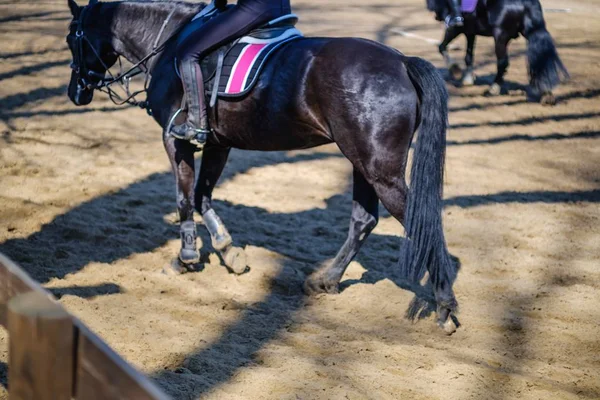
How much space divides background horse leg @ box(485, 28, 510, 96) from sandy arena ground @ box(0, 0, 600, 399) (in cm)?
62

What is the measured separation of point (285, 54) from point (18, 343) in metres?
3.23

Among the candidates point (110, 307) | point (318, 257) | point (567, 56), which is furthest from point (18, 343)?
point (567, 56)

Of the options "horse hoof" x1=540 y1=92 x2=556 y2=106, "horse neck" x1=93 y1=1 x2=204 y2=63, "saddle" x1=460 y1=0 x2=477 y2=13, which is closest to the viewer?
"horse neck" x1=93 y1=1 x2=204 y2=63

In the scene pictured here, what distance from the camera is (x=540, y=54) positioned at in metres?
10.4

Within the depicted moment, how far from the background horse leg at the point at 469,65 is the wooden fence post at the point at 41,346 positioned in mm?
10423

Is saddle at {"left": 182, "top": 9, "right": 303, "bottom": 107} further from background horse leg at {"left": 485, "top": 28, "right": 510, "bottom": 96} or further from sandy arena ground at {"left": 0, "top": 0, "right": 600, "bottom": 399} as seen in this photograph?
background horse leg at {"left": 485, "top": 28, "right": 510, "bottom": 96}

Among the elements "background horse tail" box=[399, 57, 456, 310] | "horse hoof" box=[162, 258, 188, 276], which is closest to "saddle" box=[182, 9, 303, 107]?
"background horse tail" box=[399, 57, 456, 310]

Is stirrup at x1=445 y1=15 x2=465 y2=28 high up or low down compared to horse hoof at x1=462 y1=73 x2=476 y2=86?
up

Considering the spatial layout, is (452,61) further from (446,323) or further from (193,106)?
(446,323)

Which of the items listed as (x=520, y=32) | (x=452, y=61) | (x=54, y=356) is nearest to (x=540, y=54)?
(x=520, y=32)

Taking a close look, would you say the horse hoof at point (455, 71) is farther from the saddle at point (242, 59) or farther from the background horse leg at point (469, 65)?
the saddle at point (242, 59)

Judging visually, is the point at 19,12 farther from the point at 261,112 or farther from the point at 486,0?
the point at 261,112

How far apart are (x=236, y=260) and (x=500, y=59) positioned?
23.1 ft

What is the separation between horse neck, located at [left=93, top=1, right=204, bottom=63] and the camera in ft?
17.7
